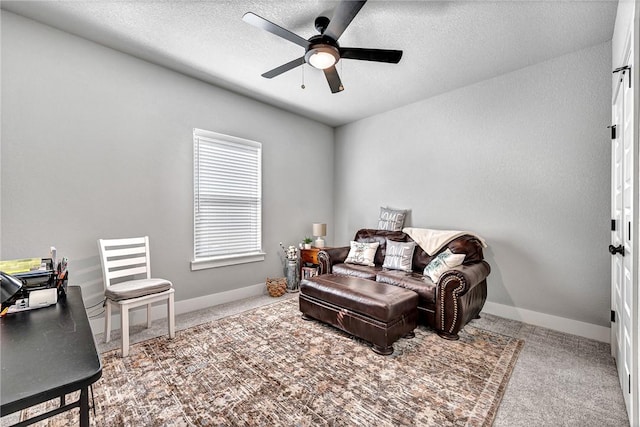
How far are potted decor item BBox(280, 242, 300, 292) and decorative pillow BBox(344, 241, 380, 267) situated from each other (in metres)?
0.88

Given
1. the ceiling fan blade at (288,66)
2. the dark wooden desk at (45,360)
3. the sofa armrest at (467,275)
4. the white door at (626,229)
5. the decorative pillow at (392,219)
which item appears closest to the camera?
the dark wooden desk at (45,360)

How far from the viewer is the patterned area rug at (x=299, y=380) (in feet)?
5.68

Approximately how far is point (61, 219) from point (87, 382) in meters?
2.53

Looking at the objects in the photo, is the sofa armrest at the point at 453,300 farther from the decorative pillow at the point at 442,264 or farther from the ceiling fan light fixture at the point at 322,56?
the ceiling fan light fixture at the point at 322,56

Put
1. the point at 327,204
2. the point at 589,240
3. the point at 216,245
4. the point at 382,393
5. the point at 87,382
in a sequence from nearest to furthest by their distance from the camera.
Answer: the point at 87,382, the point at 382,393, the point at 589,240, the point at 216,245, the point at 327,204

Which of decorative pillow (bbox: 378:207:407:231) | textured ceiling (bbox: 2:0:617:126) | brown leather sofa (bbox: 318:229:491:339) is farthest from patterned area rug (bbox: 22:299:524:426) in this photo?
textured ceiling (bbox: 2:0:617:126)

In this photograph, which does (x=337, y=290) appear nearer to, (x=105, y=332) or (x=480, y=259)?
(x=480, y=259)

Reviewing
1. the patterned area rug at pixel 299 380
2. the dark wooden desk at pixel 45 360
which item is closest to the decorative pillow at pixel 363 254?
the patterned area rug at pixel 299 380

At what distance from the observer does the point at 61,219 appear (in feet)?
8.62

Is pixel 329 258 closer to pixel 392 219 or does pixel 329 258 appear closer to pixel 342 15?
pixel 392 219

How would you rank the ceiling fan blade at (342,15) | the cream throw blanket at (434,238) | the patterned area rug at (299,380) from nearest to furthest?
the patterned area rug at (299,380) < the ceiling fan blade at (342,15) < the cream throw blanket at (434,238)

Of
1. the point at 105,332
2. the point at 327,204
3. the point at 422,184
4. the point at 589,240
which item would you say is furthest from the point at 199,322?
the point at 589,240

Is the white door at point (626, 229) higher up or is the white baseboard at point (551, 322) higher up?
the white door at point (626, 229)

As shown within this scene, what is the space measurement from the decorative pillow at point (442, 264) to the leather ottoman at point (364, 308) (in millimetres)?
376
